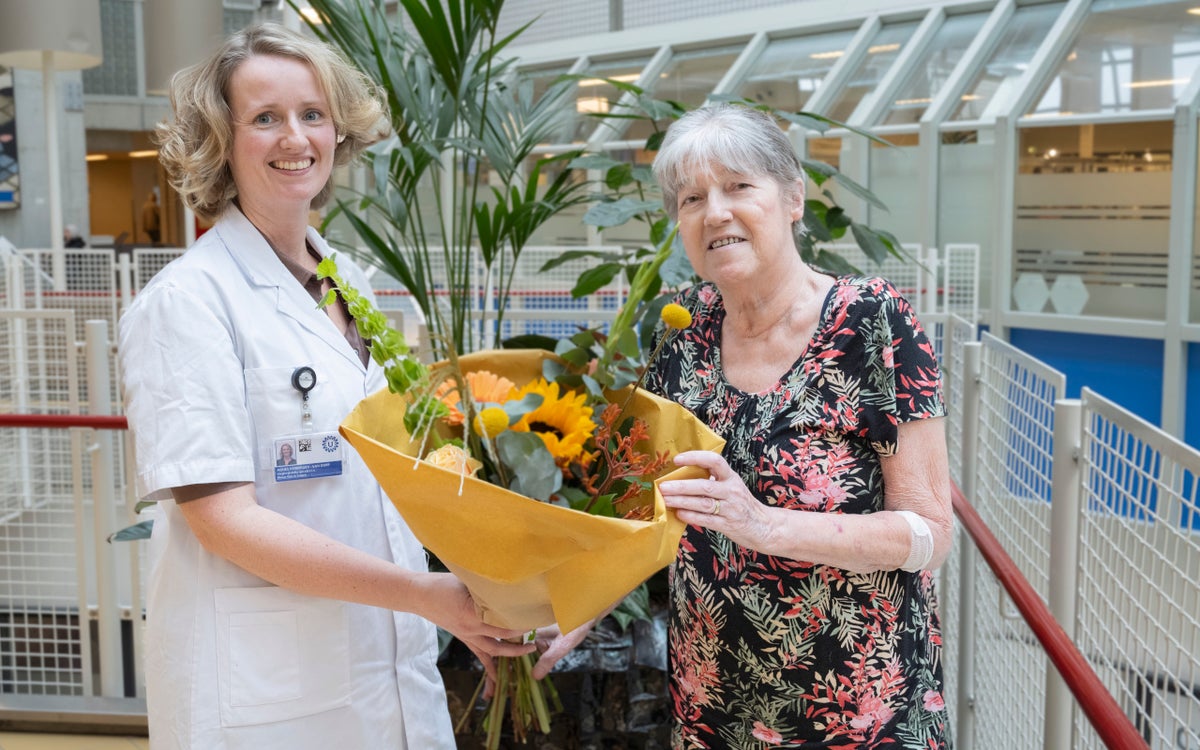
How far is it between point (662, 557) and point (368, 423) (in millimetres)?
377

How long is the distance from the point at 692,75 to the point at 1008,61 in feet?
12.3

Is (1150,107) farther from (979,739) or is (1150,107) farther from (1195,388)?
(979,739)

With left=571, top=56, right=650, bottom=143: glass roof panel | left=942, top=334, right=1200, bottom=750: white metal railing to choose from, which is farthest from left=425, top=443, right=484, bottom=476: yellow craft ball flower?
left=571, top=56, right=650, bottom=143: glass roof panel

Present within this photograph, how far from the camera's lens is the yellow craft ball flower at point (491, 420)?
4.22ft

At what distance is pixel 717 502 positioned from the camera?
1253 millimetres

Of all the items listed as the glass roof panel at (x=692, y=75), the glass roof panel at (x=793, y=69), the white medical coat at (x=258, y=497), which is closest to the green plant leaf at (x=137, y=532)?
the white medical coat at (x=258, y=497)

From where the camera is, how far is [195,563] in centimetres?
146

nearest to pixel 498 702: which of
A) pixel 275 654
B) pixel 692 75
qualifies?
pixel 275 654

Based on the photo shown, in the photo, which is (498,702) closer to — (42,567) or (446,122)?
(446,122)

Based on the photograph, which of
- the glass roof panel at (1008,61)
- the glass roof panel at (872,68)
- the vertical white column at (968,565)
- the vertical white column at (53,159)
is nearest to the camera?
the vertical white column at (968,565)

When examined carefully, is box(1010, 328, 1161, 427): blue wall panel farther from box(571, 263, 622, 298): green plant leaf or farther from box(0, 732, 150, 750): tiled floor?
box(0, 732, 150, 750): tiled floor

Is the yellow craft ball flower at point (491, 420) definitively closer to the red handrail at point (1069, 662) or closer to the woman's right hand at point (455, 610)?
the woman's right hand at point (455, 610)

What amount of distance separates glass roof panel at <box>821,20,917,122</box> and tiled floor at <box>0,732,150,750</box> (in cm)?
798

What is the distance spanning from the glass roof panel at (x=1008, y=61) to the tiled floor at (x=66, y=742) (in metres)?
7.55
